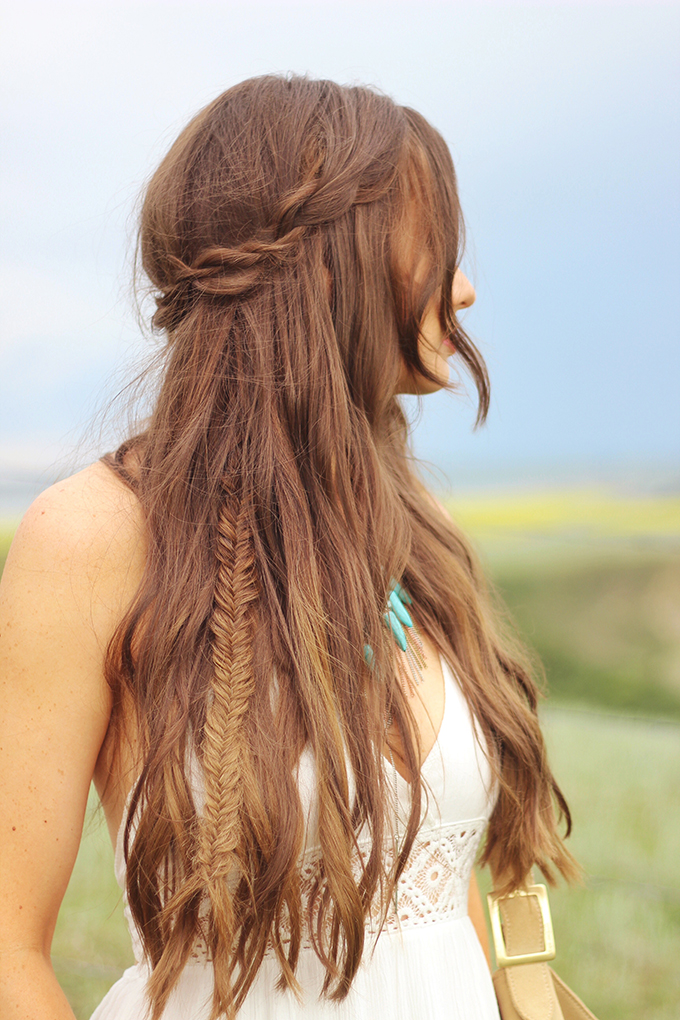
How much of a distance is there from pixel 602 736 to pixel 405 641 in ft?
4.43

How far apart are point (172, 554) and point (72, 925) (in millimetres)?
1292

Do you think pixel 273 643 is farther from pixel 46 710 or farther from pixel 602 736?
pixel 602 736

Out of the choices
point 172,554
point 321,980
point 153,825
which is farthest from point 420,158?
point 321,980

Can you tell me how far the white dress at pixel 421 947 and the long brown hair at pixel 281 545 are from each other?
0.03 meters

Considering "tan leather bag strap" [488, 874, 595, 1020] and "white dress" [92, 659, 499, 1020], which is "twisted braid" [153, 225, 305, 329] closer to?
"white dress" [92, 659, 499, 1020]

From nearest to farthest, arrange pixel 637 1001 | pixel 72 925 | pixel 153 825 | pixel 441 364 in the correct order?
pixel 153 825 → pixel 441 364 → pixel 637 1001 → pixel 72 925

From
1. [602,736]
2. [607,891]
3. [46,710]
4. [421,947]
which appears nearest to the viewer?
[46,710]

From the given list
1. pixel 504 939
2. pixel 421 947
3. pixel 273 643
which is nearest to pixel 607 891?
pixel 504 939

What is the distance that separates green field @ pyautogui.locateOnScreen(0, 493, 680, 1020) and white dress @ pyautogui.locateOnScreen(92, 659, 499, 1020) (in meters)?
0.80

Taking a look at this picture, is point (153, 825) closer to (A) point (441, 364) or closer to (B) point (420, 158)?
(A) point (441, 364)

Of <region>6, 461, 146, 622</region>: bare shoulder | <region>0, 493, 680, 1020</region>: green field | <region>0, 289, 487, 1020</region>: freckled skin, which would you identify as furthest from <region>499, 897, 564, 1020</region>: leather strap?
<region>0, 493, 680, 1020</region>: green field

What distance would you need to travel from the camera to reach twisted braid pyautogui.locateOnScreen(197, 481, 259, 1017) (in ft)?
2.23

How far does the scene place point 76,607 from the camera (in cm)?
71

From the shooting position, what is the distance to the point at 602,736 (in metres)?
2.04
